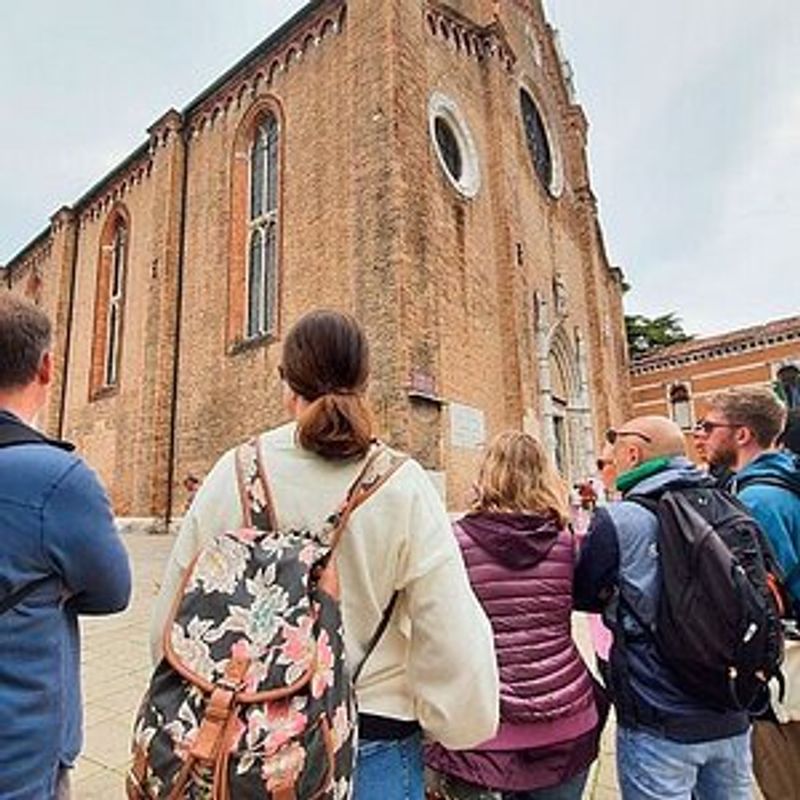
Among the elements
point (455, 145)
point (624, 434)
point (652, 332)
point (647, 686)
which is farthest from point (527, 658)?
point (652, 332)

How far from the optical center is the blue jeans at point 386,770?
1.44 meters

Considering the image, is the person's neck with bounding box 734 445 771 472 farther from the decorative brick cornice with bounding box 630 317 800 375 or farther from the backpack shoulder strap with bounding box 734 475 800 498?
the decorative brick cornice with bounding box 630 317 800 375

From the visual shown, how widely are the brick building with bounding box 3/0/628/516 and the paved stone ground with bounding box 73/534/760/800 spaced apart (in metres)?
4.97

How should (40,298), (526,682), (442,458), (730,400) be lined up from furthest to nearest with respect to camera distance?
1. (40,298)
2. (442,458)
3. (730,400)
4. (526,682)

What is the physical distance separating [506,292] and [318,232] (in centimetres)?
442

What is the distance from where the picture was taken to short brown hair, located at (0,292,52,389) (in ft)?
5.00

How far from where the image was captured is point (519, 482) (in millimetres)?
2094

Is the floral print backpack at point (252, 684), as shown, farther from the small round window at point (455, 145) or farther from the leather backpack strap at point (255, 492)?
the small round window at point (455, 145)

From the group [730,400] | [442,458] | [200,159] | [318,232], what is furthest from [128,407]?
[730,400]

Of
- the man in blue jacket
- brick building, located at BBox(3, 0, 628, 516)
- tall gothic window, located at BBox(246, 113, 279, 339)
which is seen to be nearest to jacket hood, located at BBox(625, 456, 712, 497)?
the man in blue jacket

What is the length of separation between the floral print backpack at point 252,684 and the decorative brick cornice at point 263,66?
13984 millimetres

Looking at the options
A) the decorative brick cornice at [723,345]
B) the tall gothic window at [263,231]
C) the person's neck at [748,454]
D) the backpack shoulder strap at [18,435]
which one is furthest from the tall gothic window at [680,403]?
the backpack shoulder strap at [18,435]

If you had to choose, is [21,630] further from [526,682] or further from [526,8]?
[526,8]

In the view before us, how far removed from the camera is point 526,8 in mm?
18484
